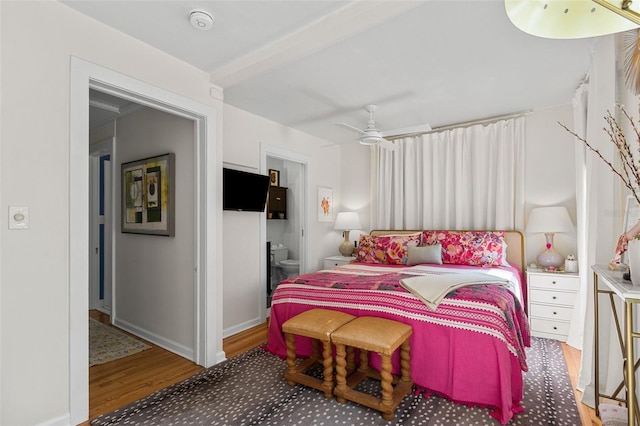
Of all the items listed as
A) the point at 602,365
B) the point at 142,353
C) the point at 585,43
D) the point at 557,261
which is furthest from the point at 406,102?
the point at 142,353

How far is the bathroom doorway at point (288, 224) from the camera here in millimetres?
4766

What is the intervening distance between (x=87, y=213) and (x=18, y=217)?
340 millimetres

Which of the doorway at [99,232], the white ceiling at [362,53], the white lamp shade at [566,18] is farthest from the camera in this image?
the doorway at [99,232]

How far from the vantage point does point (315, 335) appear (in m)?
2.25

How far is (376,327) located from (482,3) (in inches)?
82.5

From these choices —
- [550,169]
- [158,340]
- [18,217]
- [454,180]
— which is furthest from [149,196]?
[550,169]

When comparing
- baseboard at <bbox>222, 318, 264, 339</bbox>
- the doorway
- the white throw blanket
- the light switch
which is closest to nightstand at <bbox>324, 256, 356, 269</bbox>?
baseboard at <bbox>222, 318, 264, 339</bbox>

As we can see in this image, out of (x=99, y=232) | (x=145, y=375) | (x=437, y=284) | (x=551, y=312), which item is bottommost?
(x=145, y=375)

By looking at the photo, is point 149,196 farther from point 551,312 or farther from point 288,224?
point 551,312

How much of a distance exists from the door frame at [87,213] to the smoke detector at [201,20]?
609 mm

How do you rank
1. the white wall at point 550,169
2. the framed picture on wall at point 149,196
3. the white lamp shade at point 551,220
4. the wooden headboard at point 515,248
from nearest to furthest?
the framed picture on wall at point 149,196 < the white lamp shade at point 551,220 < the white wall at point 550,169 < the wooden headboard at point 515,248

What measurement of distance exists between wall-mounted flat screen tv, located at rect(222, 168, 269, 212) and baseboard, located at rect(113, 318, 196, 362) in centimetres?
137

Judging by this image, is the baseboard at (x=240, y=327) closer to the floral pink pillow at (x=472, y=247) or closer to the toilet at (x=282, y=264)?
the toilet at (x=282, y=264)

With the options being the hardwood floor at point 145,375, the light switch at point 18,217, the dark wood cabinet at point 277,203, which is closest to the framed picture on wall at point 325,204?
the dark wood cabinet at point 277,203
